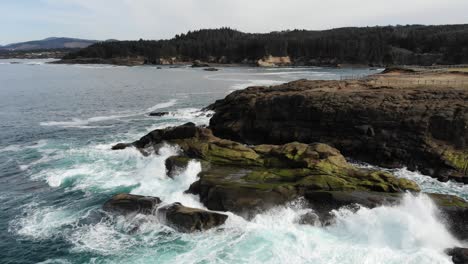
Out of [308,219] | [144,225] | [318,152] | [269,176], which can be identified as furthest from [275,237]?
[318,152]

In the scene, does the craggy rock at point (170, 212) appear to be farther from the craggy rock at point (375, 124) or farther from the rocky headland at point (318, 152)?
the craggy rock at point (375, 124)

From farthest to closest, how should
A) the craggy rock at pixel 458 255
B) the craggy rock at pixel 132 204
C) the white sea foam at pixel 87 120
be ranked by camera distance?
the white sea foam at pixel 87 120
the craggy rock at pixel 132 204
the craggy rock at pixel 458 255

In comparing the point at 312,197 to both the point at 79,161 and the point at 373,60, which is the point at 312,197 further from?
the point at 373,60

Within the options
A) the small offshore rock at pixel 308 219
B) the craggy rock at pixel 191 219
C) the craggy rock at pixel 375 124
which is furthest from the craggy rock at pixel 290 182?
the craggy rock at pixel 375 124

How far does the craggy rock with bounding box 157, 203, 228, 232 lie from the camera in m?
20.3

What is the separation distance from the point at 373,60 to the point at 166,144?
146789 millimetres

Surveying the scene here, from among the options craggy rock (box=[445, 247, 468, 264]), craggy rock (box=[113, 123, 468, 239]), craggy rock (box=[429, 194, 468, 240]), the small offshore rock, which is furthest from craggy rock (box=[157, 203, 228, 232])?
craggy rock (box=[429, 194, 468, 240])

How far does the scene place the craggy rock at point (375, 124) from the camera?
28.9 metres

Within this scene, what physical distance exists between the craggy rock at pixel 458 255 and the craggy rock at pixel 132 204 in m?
15.3

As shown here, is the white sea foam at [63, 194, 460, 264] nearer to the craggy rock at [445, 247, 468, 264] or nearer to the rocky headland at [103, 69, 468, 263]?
the craggy rock at [445, 247, 468, 264]

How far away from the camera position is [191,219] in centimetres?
2033

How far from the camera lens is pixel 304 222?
67.3 feet

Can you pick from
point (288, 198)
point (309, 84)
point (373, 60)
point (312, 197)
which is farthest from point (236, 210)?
point (373, 60)

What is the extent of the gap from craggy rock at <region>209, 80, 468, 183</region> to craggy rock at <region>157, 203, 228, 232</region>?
16.3m
